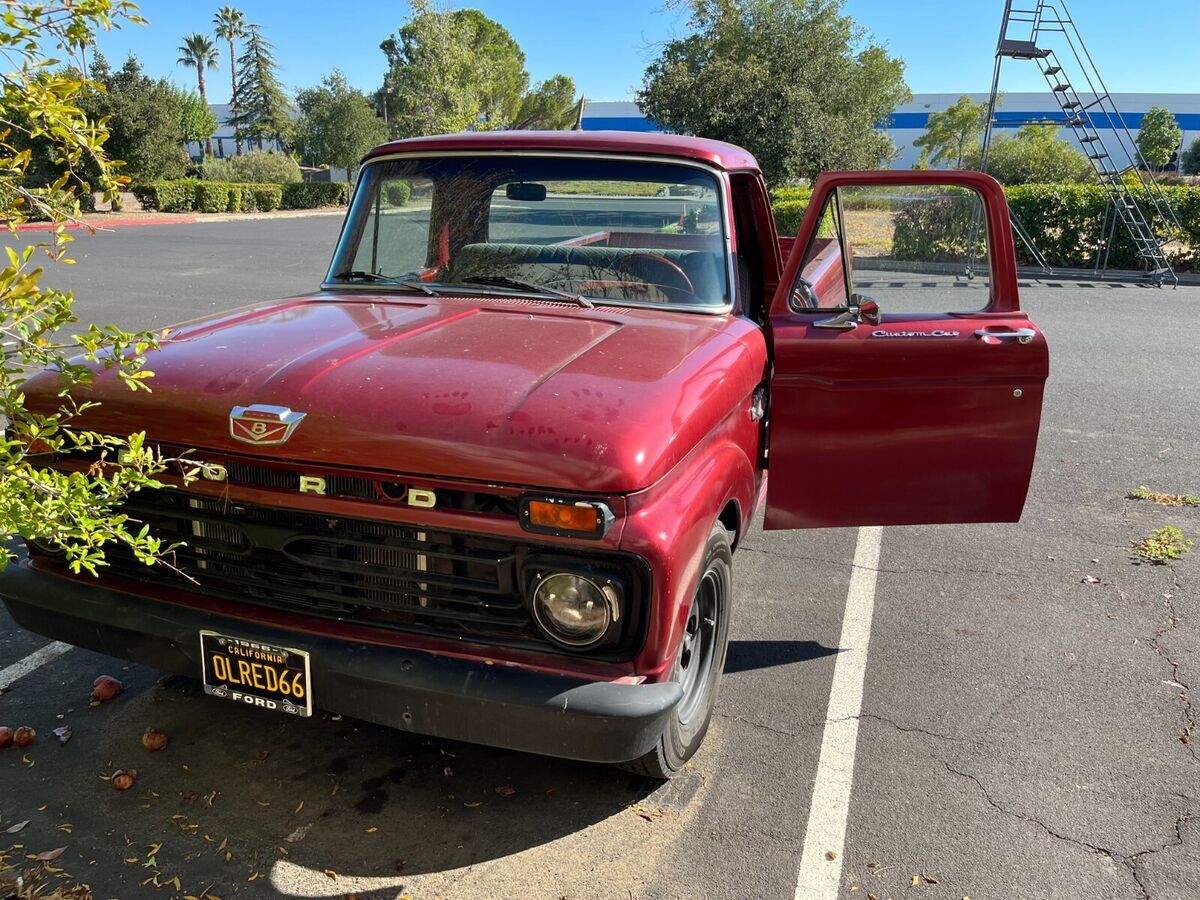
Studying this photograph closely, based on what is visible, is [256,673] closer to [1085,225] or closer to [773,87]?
[1085,225]

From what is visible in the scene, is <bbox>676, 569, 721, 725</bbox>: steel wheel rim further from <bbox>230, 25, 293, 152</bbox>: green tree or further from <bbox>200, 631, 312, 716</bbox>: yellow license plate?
<bbox>230, 25, 293, 152</bbox>: green tree

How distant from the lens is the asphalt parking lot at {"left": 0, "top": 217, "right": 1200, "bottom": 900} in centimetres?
272

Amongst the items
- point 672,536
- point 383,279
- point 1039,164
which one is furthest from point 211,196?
point 672,536

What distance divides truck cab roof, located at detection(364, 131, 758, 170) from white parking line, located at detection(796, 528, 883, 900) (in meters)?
2.16

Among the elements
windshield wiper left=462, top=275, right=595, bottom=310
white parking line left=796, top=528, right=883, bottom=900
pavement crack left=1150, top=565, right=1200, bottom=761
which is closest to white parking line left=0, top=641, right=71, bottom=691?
windshield wiper left=462, top=275, right=595, bottom=310

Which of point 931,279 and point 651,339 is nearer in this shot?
point 651,339

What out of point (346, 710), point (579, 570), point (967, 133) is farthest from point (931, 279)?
point (967, 133)

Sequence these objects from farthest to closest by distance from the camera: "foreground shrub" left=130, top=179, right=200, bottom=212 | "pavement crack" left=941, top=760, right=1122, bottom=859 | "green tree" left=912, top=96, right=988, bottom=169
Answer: "green tree" left=912, top=96, right=988, bottom=169, "foreground shrub" left=130, top=179, right=200, bottom=212, "pavement crack" left=941, top=760, right=1122, bottom=859

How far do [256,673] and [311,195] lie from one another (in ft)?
138

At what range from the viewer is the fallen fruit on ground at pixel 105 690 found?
11.5ft

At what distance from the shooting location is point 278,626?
2.68 meters

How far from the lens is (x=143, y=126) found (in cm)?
3406

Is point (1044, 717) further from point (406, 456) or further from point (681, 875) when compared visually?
point (406, 456)

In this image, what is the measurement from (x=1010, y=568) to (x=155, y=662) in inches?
163
